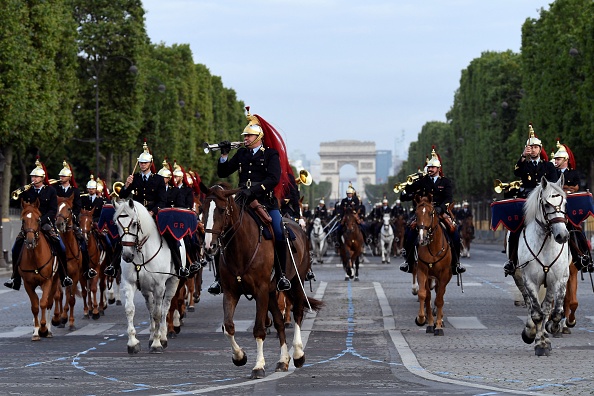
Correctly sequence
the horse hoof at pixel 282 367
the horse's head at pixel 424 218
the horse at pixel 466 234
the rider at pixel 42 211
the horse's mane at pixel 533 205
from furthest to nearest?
the horse at pixel 466 234
the rider at pixel 42 211
the horse's head at pixel 424 218
the horse's mane at pixel 533 205
the horse hoof at pixel 282 367

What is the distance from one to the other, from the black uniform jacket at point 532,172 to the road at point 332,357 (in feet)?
6.97

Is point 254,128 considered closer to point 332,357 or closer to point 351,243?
point 332,357

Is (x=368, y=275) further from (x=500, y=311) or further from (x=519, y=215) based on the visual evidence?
(x=519, y=215)

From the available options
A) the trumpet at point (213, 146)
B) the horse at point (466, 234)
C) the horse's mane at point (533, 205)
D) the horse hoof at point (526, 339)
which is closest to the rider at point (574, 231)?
the horse's mane at point (533, 205)

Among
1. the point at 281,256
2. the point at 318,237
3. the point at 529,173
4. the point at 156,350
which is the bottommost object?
the point at 156,350

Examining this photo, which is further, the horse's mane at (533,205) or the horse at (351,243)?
the horse at (351,243)

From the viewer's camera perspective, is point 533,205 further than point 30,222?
No

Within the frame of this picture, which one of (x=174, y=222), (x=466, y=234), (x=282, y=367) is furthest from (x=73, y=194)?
(x=466, y=234)

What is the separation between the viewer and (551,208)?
1756 centimetres

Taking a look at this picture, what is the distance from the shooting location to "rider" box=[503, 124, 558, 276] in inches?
749

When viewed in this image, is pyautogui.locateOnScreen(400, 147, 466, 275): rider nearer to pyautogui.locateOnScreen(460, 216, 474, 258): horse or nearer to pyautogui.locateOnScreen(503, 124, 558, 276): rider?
pyautogui.locateOnScreen(503, 124, 558, 276): rider

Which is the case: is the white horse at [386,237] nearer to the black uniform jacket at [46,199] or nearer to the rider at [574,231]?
the black uniform jacket at [46,199]

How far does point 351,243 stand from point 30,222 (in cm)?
1786

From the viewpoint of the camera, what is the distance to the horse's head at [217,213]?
14.3 meters
